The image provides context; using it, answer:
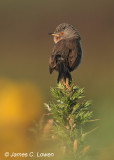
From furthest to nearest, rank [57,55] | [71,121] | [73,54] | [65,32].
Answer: [65,32] < [73,54] < [57,55] < [71,121]

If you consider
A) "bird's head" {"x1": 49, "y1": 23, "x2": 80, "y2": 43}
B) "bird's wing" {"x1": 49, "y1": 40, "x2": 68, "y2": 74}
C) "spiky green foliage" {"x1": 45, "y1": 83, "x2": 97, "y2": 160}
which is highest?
"bird's head" {"x1": 49, "y1": 23, "x2": 80, "y2": 43}

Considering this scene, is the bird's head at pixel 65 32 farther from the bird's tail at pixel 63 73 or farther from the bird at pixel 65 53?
the bird's tail at pixel 63 73

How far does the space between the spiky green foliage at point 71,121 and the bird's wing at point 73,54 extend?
98 centimetres

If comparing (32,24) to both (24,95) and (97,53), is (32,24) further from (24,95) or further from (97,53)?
(24,95)

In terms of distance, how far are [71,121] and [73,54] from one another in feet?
3.87

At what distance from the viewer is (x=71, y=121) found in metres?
0.74

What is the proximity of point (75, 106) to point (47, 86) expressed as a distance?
2019mm

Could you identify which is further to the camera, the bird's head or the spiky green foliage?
the bird's head

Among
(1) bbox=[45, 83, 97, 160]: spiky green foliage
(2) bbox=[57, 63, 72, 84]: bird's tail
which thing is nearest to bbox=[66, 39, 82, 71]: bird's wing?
(2) bbox=[57, 63, 72, 84]: bird's tail

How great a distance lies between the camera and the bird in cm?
Result: 164

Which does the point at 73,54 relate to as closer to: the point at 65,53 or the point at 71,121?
the point at 65,53

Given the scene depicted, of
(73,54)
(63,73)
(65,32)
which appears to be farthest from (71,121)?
(65,32)

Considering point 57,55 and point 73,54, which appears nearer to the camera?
point 57,55

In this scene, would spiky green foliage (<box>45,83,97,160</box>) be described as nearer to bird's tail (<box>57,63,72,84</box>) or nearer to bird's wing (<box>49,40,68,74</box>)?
bird's tail (<box>57,63,72,84</box>)
